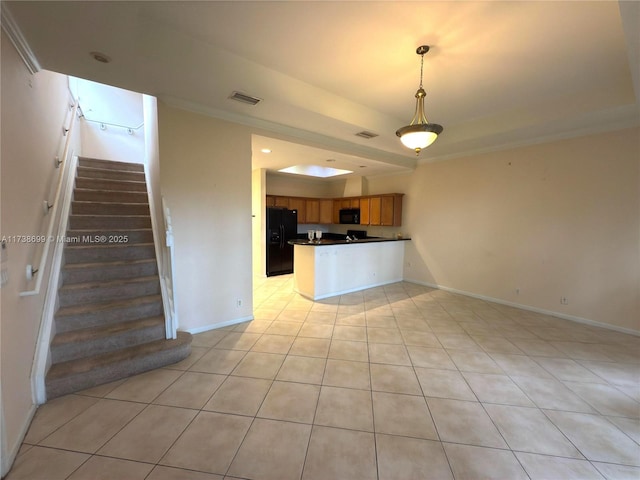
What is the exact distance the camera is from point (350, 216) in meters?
7.35

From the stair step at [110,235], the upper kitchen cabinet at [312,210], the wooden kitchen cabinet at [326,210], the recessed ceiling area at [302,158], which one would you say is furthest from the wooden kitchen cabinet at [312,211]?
the stair step at [110,235]

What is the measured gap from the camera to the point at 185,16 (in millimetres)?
2008

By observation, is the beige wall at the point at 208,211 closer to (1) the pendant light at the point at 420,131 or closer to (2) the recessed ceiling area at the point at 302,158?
(2) the recessed ceiling area at the point at 302,158

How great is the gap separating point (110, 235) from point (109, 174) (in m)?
1.68

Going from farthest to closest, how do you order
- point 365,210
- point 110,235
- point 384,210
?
point 365,210, point 384,210, point 110,235

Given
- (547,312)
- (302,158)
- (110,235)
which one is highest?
(302,158)

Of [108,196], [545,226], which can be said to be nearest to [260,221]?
[108,196]

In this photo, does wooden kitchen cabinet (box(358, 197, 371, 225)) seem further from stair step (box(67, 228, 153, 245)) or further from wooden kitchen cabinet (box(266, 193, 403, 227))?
stair step (box(67, 228, 153, 245))

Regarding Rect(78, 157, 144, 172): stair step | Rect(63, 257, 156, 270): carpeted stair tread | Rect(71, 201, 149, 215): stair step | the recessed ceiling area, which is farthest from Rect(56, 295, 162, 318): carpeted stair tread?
Rect(78, 157, 144, 172): stair step

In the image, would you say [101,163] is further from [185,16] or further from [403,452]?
[403,452]

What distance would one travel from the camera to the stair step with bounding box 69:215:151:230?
11.1 feet

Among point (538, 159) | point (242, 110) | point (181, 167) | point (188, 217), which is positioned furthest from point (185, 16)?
point (538, 159)

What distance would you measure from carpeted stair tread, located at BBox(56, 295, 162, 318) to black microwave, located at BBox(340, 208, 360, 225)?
208 inches

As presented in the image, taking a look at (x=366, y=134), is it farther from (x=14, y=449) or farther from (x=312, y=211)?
(x=14, y=449)
